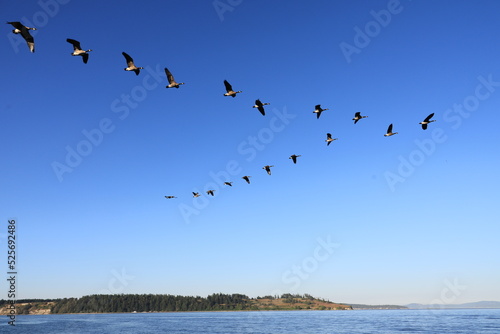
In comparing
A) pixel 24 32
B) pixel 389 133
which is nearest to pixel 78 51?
pixel 24 32

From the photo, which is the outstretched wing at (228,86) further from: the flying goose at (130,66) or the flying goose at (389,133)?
the flying goose at (389,133)

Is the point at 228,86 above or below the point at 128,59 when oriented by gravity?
above

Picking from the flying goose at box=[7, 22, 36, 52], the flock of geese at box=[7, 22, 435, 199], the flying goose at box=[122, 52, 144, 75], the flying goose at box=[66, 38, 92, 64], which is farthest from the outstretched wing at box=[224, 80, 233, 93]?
the flying goose at box=[7, 22, 36, 52]

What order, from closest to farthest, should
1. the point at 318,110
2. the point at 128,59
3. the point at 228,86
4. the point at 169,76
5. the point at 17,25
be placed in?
the point at 17,25 → the point at 128,59 → the point at 169,76 → the point at 228,86 → the point at 318,110

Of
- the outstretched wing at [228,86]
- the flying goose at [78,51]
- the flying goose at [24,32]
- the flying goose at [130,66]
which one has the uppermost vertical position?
the outstretched wing at [228,86]

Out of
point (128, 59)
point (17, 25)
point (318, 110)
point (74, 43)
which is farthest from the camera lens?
point (318, 110)

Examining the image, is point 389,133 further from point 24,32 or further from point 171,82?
point 24,32

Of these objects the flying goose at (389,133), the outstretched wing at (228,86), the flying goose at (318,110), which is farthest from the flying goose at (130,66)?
the flying goose at (389,133)

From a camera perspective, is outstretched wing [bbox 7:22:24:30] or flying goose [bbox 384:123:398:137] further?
flying goose [bbox 384:123:398:137]

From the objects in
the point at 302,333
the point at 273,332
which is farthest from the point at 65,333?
the point at 302,333

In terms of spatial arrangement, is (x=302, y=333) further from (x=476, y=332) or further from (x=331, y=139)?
(x=331, y=139)

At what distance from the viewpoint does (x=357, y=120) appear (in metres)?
35.2

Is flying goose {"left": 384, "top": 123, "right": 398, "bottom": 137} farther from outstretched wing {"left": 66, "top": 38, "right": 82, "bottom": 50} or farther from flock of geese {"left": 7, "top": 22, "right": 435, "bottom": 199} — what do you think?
outstretched wing {"left": 66, "top": 38, "right": 82, "bottom": 50}

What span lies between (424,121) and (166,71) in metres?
22.0
